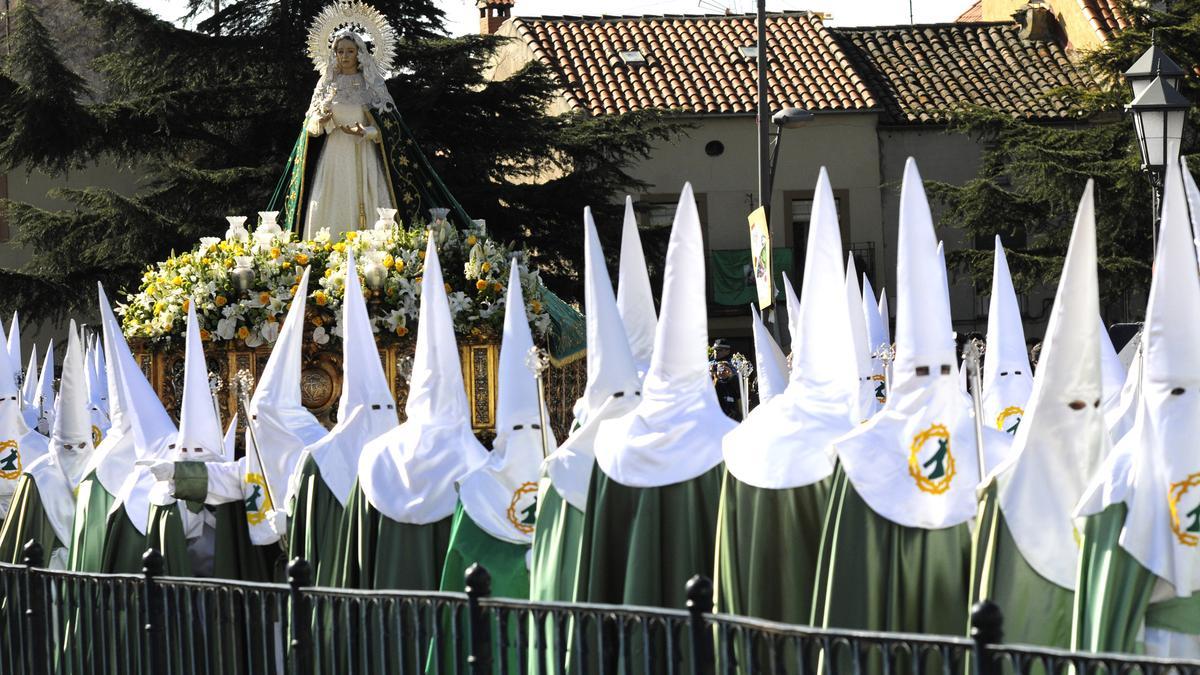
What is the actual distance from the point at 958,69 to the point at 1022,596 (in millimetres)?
29422

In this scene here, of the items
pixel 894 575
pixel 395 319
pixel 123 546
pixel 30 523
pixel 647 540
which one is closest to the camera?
pixel 894 575

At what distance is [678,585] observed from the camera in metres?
7.33

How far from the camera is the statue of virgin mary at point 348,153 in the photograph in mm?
14102

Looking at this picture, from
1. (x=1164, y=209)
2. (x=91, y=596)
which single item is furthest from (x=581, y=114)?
(x=1164, y=209)

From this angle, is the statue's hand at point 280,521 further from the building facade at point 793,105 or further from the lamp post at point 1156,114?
the building facade at point 793,105

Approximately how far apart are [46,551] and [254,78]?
48.9 feet

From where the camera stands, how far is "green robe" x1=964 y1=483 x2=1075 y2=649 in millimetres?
5961

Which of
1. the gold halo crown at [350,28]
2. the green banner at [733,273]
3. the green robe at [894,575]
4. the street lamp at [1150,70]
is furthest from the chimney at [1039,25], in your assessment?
the green robe at [894,575]

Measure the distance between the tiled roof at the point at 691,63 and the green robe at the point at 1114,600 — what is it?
26.3m

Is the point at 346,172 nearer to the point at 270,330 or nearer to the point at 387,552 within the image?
the point at 270,330

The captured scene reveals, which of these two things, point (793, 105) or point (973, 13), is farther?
point (973, 13)

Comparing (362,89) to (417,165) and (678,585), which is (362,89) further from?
(678,585)

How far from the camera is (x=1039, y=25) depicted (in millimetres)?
35125

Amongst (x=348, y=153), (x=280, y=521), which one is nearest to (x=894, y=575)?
(x=280, y=521)
